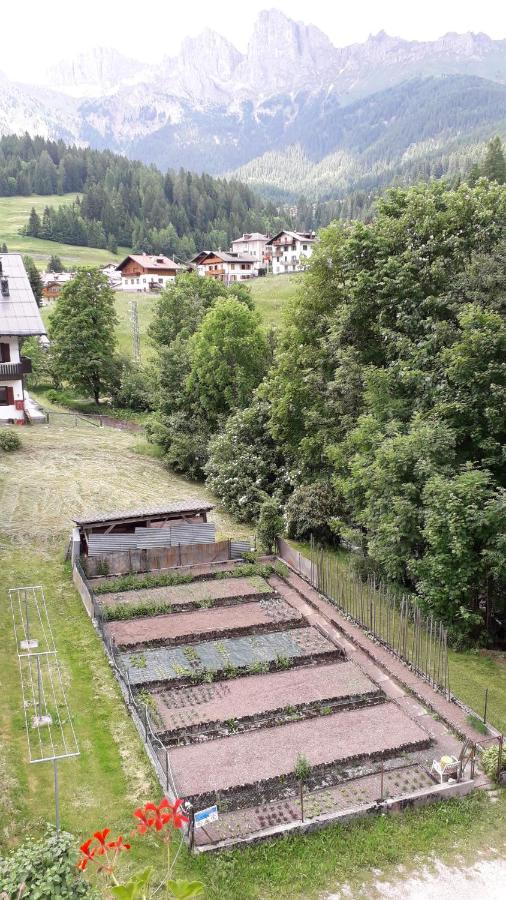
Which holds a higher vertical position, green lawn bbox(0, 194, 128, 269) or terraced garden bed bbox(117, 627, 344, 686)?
green lawn bbox(0, 194, 128, 269)

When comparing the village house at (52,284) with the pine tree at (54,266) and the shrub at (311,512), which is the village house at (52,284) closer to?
the pine tree at (54,266)

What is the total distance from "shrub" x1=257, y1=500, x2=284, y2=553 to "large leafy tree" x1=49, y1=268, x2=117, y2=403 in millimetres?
33159

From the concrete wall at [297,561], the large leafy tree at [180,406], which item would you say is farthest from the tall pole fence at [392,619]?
the large leafy tree at [180,406]

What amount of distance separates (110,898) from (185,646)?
930 centimetres

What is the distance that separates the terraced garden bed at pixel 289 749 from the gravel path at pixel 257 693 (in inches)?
31.8

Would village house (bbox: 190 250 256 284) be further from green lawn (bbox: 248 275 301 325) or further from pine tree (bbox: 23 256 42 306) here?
pine tree (bbox: 23 256 42 306)

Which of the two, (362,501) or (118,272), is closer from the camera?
(362,501)

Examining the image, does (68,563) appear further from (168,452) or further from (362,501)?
(168,452)

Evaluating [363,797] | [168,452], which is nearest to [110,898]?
[363,797]

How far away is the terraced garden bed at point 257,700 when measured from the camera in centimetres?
1617

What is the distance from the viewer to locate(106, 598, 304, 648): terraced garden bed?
806 inches

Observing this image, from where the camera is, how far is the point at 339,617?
74.6 ft

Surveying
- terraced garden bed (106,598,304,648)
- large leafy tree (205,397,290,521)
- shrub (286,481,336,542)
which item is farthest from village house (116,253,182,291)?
terraced garden bed (106,598,304,648)

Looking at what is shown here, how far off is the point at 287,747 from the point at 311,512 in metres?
13.9
